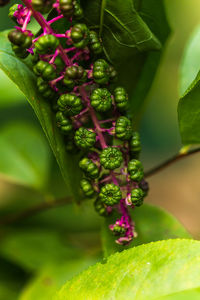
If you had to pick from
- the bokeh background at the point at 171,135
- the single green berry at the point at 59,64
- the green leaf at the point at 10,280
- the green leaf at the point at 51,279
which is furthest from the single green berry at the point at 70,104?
the bokeh background at the point at 171,135

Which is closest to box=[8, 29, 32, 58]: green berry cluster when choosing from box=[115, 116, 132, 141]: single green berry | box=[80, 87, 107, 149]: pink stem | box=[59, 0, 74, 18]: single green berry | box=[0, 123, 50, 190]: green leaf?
box=[59, 0, 74, 18]: single green berry

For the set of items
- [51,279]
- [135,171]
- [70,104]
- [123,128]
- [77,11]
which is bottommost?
[51,279]

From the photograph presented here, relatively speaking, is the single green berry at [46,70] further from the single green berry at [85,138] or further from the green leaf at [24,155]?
the green leaf at [24,155]

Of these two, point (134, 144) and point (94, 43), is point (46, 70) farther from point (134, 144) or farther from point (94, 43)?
point (134, 144)

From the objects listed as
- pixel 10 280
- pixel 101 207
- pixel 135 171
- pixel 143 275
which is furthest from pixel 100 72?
pixel 10 280

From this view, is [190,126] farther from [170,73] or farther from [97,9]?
[170,73]

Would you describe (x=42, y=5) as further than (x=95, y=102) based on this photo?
No

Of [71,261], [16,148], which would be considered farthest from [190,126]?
[16,148]
